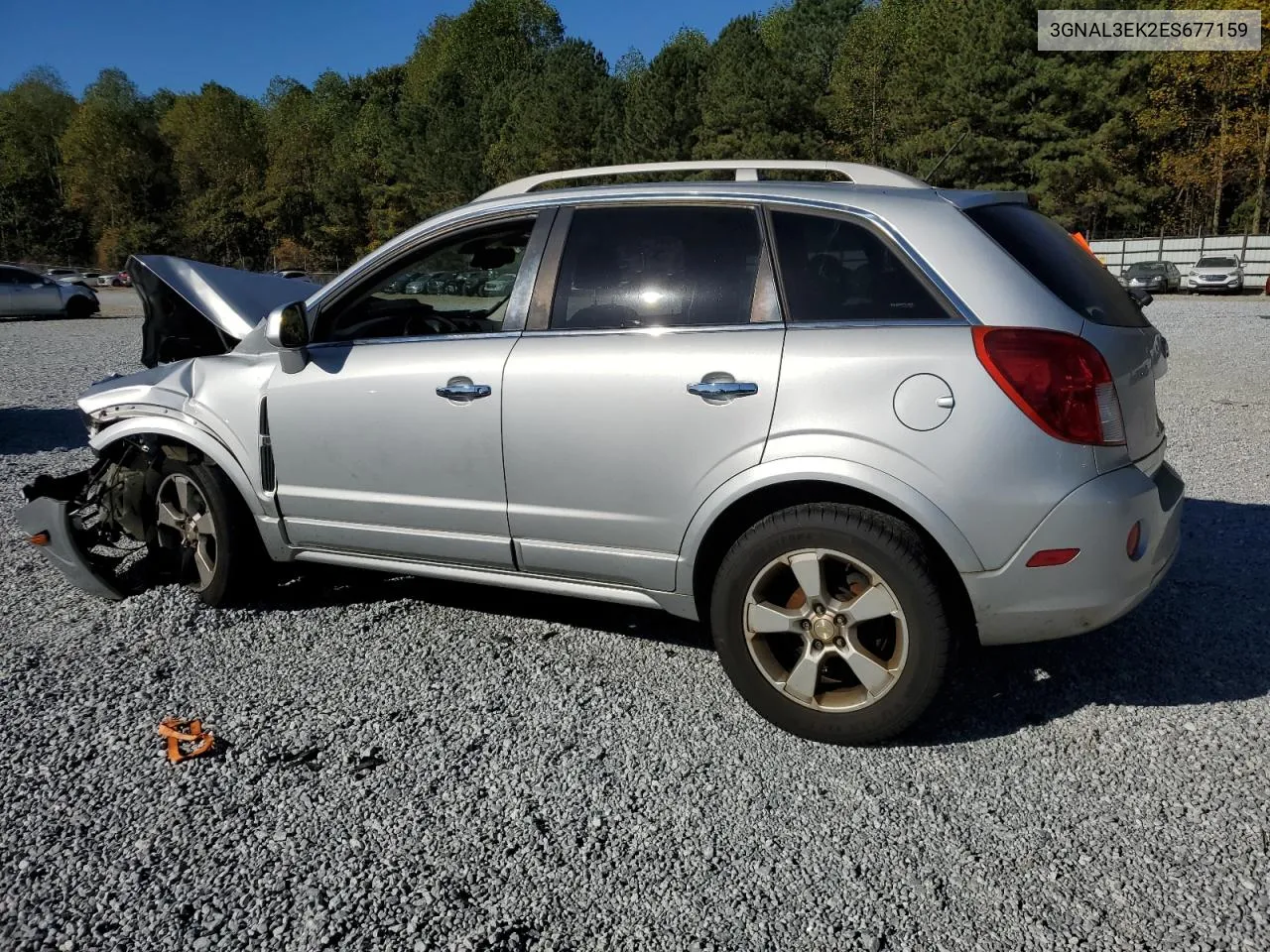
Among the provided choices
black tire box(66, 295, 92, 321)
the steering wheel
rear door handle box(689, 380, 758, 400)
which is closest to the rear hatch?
rear door handle box(689, 380, 758, 400)

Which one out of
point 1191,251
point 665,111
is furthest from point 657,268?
point 665,111

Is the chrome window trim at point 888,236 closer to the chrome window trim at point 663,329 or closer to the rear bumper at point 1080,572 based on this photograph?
the chrome window trim at point 663,329

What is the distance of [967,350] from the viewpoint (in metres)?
2.94

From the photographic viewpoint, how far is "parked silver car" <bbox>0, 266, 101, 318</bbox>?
29.8 m

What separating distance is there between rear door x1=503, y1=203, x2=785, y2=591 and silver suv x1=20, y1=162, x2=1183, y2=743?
0.03ft

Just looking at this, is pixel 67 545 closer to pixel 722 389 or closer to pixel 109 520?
pixel 109 520

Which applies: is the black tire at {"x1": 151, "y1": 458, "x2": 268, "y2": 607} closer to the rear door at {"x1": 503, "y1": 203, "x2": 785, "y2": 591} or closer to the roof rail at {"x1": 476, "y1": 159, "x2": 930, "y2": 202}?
the rear door at {"x1": 503, "y1": 203, "x2": 785, "y2": 591}

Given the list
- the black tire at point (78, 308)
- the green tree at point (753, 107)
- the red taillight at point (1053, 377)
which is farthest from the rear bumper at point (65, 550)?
the green tree at point (753, 107)

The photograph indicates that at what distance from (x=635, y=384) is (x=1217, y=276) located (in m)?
35.6

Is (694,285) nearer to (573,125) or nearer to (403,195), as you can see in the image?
(573,125)

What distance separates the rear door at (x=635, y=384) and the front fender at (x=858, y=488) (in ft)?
0.18

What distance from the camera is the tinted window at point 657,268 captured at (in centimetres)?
338

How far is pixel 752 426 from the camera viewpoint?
3182 mm

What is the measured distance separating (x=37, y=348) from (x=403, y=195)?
192ft
